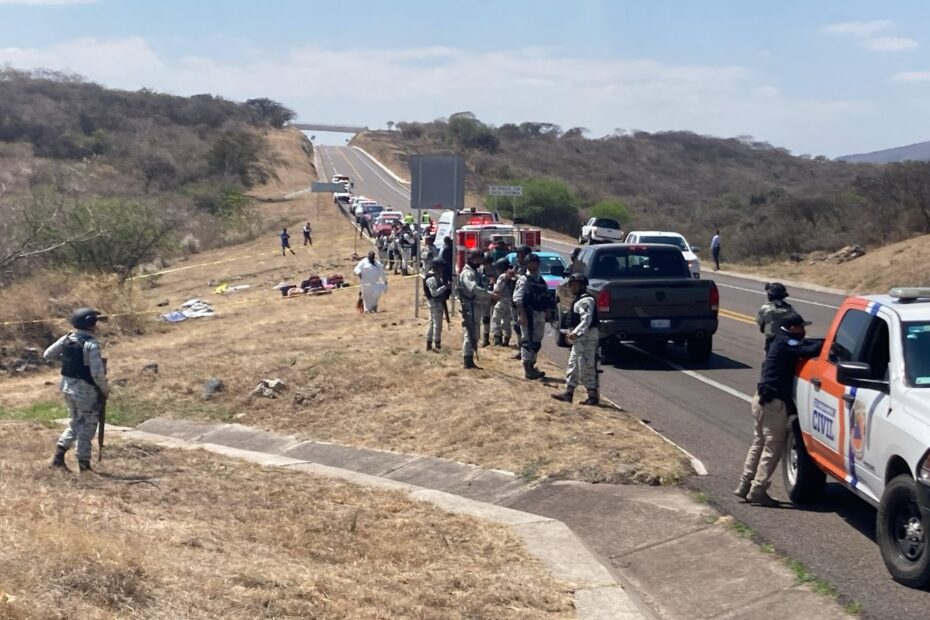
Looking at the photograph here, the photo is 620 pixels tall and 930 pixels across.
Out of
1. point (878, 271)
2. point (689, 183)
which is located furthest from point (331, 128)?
point (878, 271)

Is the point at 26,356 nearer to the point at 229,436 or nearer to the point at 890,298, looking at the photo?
the point at 229,436

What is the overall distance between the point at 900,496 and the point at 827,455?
4.79 feet

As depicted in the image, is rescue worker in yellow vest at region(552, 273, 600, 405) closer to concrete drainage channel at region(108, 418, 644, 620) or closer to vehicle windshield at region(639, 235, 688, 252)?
concrete drainage channel at region(108, 418, 644, 620)

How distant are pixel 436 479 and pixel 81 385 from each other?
3.46m

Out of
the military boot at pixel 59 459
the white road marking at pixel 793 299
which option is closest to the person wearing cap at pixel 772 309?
the military boot at pixel 59 459

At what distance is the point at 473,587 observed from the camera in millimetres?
7043

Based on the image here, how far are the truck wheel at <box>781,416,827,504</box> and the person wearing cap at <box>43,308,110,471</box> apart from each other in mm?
6068

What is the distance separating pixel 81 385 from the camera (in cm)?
1038

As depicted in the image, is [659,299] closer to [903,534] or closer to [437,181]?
[437,181]

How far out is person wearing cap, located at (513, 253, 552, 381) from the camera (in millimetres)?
14211

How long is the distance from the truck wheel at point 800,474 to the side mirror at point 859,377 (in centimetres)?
148

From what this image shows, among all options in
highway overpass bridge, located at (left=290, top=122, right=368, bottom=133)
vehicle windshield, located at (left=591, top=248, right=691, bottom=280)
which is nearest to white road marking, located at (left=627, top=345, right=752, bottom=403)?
vehicle windshield, located at (left=591, top=248, right=691, bottom=280)

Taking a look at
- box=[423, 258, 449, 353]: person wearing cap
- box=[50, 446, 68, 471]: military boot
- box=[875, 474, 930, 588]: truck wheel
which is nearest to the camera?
box=[875, 474, 930, 588]: truck wheel

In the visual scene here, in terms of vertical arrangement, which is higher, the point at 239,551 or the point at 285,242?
the point at 239,551
